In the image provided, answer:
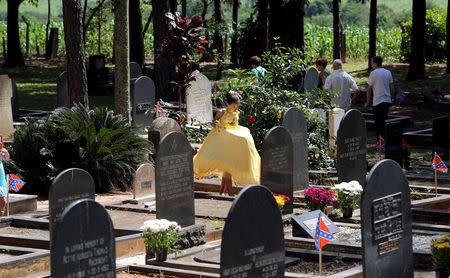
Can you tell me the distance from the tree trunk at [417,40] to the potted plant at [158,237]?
87.8 feet

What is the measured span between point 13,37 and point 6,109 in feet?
77.2

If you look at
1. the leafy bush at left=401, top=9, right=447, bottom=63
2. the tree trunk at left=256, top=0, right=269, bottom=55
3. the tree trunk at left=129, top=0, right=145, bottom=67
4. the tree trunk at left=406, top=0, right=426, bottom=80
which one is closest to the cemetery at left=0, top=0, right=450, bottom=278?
the tree trunk at left=406, top=0, right=426, bottom=80

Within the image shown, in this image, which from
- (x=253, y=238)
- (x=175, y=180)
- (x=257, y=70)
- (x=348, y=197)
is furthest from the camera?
(x=257, y=70)

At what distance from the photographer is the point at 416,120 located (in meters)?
29.1

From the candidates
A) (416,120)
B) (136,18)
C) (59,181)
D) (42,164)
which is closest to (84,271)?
(59,181)

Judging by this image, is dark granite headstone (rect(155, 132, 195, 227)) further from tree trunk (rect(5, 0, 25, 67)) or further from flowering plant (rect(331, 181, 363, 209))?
tree trunk (rect(5, 0, 25, 67))

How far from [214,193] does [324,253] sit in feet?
17.0

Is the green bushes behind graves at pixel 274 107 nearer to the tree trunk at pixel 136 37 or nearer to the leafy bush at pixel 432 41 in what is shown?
the tree trunk at pixel 136 37

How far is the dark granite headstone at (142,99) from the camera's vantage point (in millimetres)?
24766

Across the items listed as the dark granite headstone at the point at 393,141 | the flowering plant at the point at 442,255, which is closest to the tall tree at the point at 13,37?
the dark granite headstone at the point at 393,141

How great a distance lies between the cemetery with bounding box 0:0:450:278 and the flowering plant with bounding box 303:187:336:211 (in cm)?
4

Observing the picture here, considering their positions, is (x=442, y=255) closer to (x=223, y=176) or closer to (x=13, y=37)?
(x=223, y=176)

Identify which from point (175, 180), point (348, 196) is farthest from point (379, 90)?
point (175, 180)

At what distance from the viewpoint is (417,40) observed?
3934 cm
